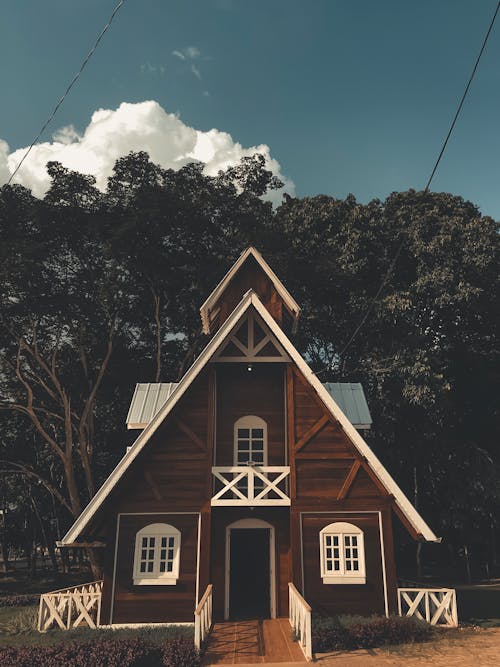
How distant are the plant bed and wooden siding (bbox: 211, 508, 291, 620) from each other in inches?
64.6

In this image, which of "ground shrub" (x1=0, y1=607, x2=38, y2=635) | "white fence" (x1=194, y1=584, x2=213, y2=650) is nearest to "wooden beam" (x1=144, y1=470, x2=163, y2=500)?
"white fence" (x1=194, y1=584, x2=213, y2=650)

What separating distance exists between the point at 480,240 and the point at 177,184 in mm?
16267

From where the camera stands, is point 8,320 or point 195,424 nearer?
point 195,424

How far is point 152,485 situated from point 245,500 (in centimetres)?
294

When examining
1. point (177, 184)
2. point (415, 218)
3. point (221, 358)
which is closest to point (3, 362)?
point (177, 184)

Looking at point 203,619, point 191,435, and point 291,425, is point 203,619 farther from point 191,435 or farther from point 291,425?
point 291,425

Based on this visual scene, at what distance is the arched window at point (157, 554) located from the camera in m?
14.2

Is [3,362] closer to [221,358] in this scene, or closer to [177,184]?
[177,184]

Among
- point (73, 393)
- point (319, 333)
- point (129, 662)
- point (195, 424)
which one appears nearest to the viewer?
point (129, 662)

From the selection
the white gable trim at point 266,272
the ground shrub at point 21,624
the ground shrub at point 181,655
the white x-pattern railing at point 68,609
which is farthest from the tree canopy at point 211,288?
the ground shrub at point 181,655

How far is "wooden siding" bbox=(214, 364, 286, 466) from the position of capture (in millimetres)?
15867

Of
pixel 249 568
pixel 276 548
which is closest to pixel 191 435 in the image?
pixel 276 548

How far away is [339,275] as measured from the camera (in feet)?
90.4

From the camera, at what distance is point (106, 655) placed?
10.3 metres
